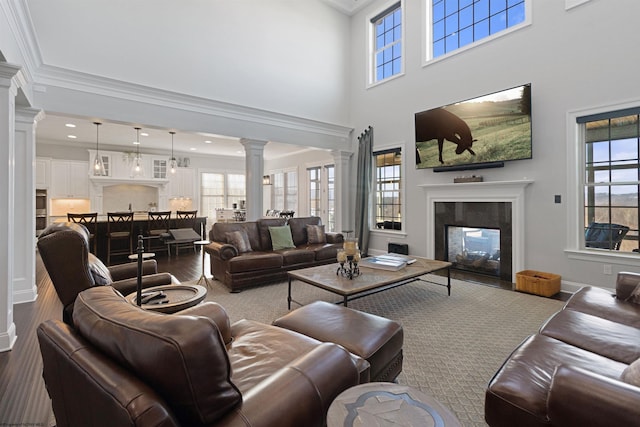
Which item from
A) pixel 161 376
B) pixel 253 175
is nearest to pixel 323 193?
pixel 253 175

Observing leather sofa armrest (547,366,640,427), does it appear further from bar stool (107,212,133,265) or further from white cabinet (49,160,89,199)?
white cabinet (49,160,89,199)

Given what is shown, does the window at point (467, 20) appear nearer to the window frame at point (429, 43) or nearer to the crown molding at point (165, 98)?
the window frame at point (429, 43)

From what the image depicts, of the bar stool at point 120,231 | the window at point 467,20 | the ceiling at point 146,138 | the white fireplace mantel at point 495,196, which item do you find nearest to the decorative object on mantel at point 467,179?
the white fireplace mantel at point 495,196

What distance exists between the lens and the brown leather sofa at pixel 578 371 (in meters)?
1.05

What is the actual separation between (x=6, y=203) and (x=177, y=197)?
8.37 meters

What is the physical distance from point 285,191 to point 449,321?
28.0 ft

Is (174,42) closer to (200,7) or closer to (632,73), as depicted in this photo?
(200,7)

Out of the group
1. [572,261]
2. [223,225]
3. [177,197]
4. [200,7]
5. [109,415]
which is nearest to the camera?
[109,415]

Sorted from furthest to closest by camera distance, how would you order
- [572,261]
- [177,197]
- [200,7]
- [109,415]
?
[177,197] < [200,7] < [572,261] < [109,415]

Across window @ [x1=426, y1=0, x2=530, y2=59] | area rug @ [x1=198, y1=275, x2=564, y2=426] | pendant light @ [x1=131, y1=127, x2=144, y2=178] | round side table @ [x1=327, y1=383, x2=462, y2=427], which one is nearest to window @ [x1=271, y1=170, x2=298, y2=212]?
pendant light @ [x1=131, y1=127, x2=144, y2=178]

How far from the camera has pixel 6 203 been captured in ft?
8.59

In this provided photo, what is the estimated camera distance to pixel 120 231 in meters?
6.59

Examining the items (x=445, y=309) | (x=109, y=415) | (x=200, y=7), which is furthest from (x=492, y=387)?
(x=200, y=7)

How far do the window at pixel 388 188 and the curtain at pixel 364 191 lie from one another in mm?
169
